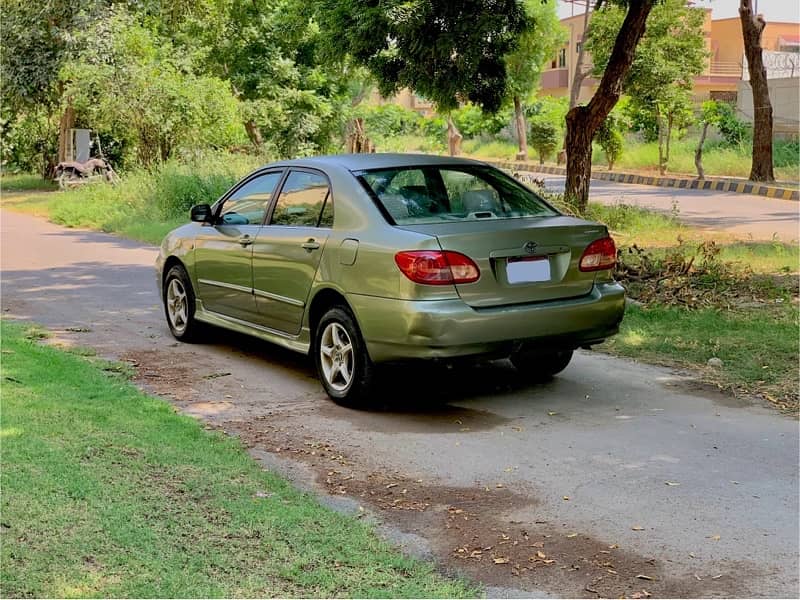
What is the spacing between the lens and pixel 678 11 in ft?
104

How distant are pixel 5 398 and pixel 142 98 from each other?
18516mm

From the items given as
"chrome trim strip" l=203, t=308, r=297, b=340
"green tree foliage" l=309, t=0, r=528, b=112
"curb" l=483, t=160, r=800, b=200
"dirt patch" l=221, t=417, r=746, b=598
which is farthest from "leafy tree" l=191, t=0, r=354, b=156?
"dirt patch" l=221, t=417, r=746, b=598

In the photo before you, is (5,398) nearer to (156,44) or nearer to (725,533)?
(725,533)

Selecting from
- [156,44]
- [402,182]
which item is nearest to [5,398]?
[402,182]

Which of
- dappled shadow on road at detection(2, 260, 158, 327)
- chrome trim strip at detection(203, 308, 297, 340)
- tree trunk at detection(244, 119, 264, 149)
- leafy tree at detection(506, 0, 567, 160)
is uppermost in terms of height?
leafy tree at detection(506, 0, 567, 160)

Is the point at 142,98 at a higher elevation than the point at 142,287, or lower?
higher

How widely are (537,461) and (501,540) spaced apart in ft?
3.94

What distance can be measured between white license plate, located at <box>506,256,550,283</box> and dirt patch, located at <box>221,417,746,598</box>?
154cm

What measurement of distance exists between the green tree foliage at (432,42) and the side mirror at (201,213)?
5621 millimetres

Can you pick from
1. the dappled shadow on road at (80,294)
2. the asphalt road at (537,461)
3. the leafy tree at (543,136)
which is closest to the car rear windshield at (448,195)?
the asphalt road at (537,461)

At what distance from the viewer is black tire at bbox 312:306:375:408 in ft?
21.3

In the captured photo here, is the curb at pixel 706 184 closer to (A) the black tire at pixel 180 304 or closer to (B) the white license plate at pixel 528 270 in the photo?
(A) the black tire at pixel 180 304

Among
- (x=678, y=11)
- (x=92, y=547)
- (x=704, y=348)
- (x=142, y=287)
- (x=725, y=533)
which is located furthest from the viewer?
(x=678, y=11)

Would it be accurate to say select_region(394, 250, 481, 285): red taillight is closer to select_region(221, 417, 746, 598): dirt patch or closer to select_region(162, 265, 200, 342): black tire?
select_region(221, 417, 746, 598): dirt patch
